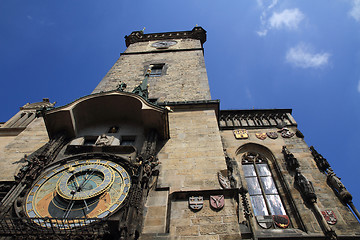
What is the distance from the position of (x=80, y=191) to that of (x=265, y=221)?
4.62m

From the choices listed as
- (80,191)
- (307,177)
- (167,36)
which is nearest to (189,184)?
(80,191)

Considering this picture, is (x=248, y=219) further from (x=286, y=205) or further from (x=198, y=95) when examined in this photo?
(x=198, y=95)

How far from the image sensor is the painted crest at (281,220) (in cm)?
662

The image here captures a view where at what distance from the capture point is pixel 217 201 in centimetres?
540

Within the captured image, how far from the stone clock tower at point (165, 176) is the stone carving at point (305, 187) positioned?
3cm

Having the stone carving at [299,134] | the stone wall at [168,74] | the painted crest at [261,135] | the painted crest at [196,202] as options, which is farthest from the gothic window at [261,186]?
the stone wall at [168,74]

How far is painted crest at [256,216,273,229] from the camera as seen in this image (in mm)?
6639

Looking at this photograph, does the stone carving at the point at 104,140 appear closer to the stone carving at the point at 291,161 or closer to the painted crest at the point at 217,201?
the painted crest at the point at 217,201

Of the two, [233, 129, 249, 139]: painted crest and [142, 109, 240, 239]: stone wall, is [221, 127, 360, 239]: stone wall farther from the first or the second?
[142, 109, 240, 239]: stone wall

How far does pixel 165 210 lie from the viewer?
5.54 metres

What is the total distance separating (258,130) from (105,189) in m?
6.39

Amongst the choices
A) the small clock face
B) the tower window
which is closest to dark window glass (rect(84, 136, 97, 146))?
the tower window

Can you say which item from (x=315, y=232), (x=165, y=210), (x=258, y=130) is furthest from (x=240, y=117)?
(x=165, y=210)

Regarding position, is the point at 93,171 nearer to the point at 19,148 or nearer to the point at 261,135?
the point at 19,148
